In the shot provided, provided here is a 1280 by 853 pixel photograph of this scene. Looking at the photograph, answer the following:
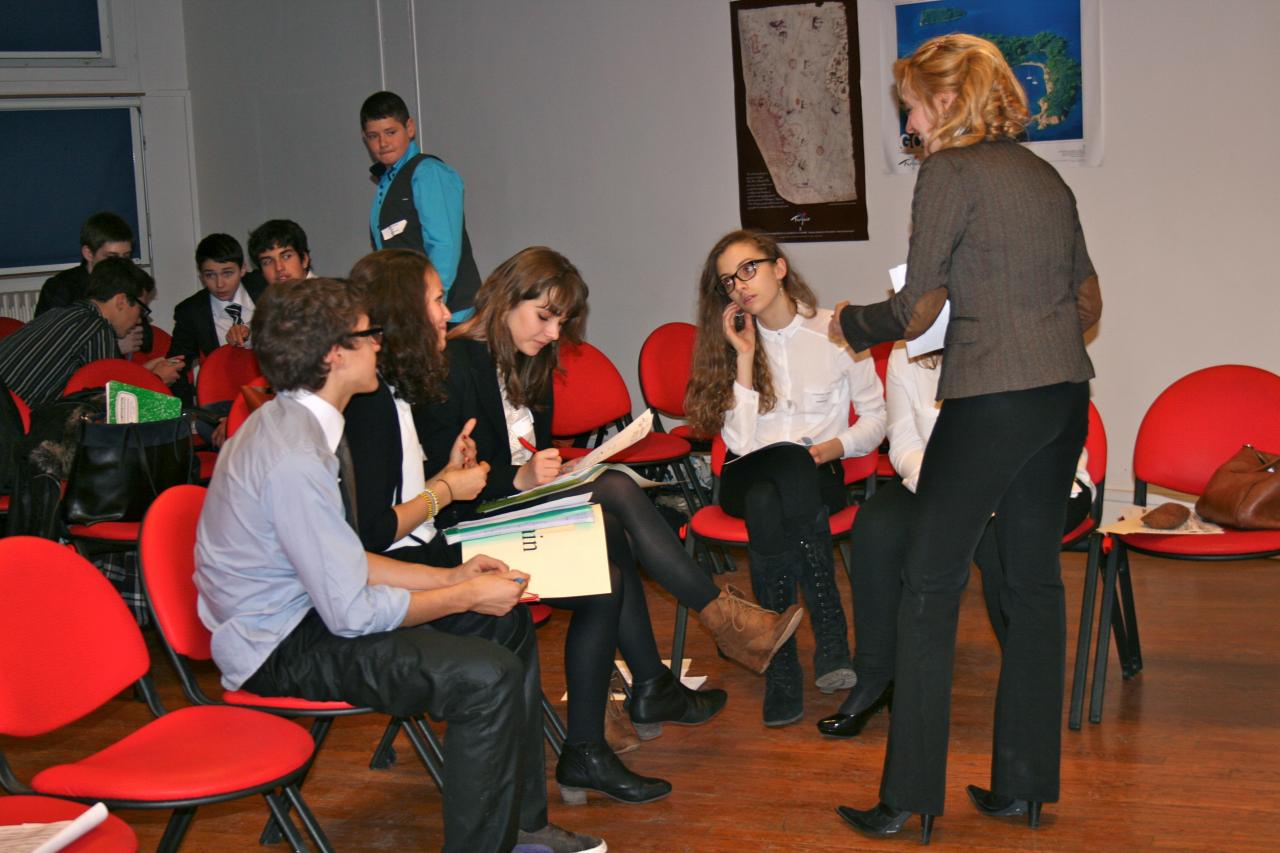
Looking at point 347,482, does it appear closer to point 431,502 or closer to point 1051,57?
point 431,502

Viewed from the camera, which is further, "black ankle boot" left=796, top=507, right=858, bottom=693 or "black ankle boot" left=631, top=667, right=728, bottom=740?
"black ankle boot" left=796, top=507, right=858, bottom=693

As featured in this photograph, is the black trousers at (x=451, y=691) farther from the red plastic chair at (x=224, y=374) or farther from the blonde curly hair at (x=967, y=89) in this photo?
the red plastic chair at (x=224, y=374)

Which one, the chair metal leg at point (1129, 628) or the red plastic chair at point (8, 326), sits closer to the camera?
the chair metal leg at point (1129, 628)

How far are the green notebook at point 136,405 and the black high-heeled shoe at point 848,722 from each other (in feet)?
6.87

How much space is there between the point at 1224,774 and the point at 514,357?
1.90 metres

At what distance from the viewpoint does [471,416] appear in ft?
10.4

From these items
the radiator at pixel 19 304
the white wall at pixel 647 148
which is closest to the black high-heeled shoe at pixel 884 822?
the white wall at pixel 647 148

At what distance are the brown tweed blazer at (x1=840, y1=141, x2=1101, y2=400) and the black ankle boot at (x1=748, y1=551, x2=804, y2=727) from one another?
1.04m

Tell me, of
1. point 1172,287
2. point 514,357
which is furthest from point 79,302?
point 1172,287

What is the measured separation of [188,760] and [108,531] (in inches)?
70.2

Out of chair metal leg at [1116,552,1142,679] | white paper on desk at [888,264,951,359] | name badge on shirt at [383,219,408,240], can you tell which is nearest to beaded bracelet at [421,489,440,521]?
white paper on desk at [888,264,951,359]

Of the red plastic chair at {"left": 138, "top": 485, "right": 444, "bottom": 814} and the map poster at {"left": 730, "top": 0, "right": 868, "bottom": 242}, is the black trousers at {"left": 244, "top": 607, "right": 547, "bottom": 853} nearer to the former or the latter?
the red plastic chair at {"left": 138, "top": 485, "right": 444, "bottom": 814}

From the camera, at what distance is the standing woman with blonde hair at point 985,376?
255 cm

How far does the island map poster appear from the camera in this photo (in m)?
4.81
